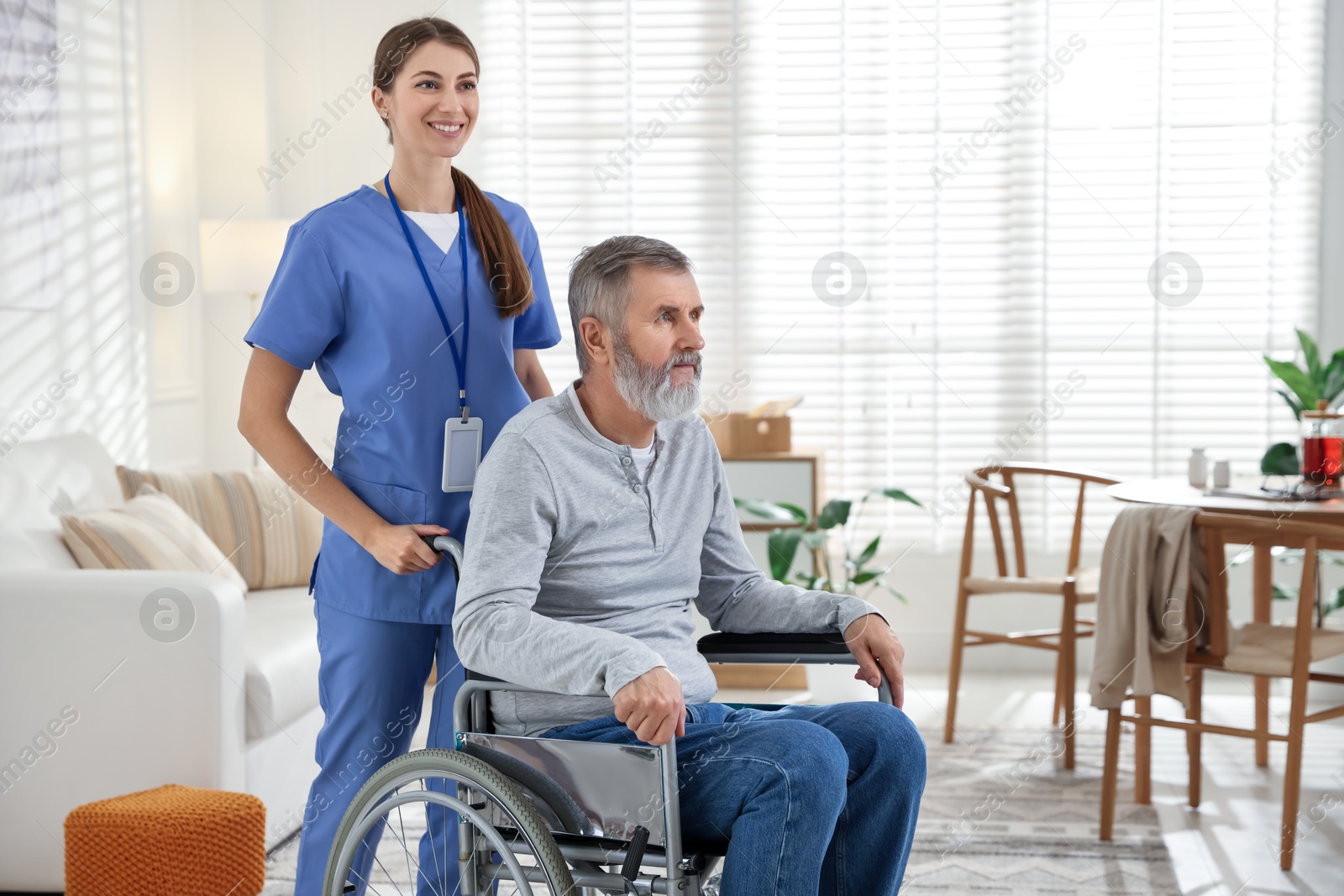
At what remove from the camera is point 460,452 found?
1656 mm

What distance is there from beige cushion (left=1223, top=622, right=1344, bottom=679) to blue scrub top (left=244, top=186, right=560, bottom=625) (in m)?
1.72

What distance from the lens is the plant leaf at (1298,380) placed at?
330 centimetres

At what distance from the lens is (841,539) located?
13.4 feet

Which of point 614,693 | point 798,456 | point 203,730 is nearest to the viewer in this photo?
point 614,693

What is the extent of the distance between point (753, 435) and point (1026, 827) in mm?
1558

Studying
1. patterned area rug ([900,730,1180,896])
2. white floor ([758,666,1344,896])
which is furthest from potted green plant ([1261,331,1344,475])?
patterned area rug ([900,730,1180,896])

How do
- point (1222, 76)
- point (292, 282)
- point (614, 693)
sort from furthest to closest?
point (1222, 76) → point (292, 282) → point (614, 693)

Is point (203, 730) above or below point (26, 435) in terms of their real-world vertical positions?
below

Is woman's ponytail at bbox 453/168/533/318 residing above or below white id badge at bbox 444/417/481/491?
above

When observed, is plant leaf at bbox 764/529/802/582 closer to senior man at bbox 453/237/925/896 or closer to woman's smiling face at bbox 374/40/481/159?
senior man at bbox 453/237/925/896

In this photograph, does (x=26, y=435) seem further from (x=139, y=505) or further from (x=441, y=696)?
(x=441, y=696)

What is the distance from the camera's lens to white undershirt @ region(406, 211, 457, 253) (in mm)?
1695

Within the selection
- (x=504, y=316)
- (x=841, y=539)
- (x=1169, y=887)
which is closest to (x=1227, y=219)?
(x=841, y=539)

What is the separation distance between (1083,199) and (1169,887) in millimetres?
2537
